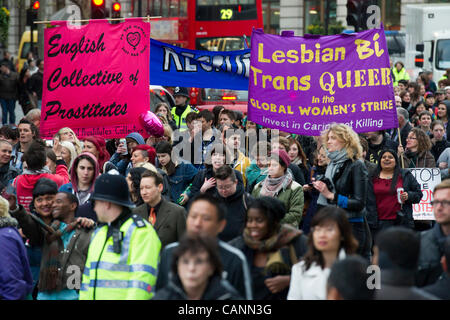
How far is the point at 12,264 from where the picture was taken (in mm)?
5711

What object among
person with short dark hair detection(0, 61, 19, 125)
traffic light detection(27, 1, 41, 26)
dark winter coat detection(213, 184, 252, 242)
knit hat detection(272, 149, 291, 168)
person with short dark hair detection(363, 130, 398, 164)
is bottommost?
dark winter coat detection(213, 184, 252, 242)

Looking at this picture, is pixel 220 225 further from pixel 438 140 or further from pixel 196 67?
pixel 438 140

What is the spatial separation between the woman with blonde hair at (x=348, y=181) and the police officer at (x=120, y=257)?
2.46m

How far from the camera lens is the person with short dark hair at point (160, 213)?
6.68 m

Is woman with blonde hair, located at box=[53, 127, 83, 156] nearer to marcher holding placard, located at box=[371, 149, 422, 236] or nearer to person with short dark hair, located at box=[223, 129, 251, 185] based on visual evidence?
person with short dark hair, located at box=[223, 129, 251, 185]

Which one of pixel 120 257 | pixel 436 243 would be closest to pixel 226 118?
pixel 436 243

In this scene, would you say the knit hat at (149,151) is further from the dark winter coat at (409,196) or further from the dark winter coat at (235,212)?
→ the dark winter coat at (409,196)

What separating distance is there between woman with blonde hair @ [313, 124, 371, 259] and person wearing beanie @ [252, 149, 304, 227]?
0.67 ft

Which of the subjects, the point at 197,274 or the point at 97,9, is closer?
the point at 197,274

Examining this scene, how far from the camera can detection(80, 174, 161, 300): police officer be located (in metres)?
5.20

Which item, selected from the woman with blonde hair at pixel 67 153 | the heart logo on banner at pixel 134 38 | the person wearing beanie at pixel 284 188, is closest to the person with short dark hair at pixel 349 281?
the person wearing beanie at pixel 284 188

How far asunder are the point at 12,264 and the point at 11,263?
0.01 m

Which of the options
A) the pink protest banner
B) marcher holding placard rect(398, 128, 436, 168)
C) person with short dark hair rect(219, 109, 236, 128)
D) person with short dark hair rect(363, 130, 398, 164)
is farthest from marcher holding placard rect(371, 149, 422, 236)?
person with short dark hair rect(219, 109, 236, 128)
